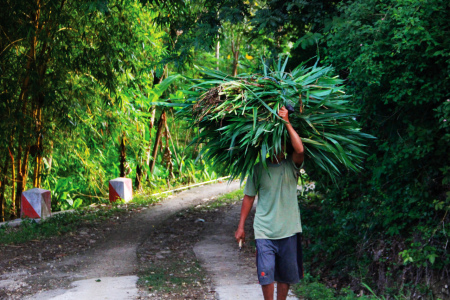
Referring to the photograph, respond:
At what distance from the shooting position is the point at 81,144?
12.4 meters

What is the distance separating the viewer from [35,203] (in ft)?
34.2

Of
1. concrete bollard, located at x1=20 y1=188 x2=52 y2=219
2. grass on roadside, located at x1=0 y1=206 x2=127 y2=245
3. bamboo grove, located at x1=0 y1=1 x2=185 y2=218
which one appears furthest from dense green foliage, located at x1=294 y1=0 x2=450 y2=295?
concrete bollard, located at x1=20 y1=188 x2=52 y2=219

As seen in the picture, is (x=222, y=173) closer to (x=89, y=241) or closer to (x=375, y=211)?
(x=375, y=211)

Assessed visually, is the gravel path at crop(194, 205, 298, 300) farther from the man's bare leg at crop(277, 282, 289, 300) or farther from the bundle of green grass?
the bundle of green grass

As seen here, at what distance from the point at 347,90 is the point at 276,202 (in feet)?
6.80

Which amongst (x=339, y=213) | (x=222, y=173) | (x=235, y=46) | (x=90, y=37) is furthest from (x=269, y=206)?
(x=235, y=46)

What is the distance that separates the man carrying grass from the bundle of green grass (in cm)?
14

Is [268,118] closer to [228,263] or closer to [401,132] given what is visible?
[401,132]

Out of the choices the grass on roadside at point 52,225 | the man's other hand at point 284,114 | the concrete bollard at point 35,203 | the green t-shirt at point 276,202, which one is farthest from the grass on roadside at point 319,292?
the concrete bollard at point 35,203

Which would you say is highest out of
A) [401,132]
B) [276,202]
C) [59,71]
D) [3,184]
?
[59,71]

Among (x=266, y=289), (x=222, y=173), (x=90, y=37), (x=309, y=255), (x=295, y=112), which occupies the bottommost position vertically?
(x=309, y=255)

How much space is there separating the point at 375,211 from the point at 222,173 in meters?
2.21

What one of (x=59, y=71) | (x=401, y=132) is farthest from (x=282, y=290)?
(x=59, y=71)

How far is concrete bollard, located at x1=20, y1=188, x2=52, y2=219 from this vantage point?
1041 cm
